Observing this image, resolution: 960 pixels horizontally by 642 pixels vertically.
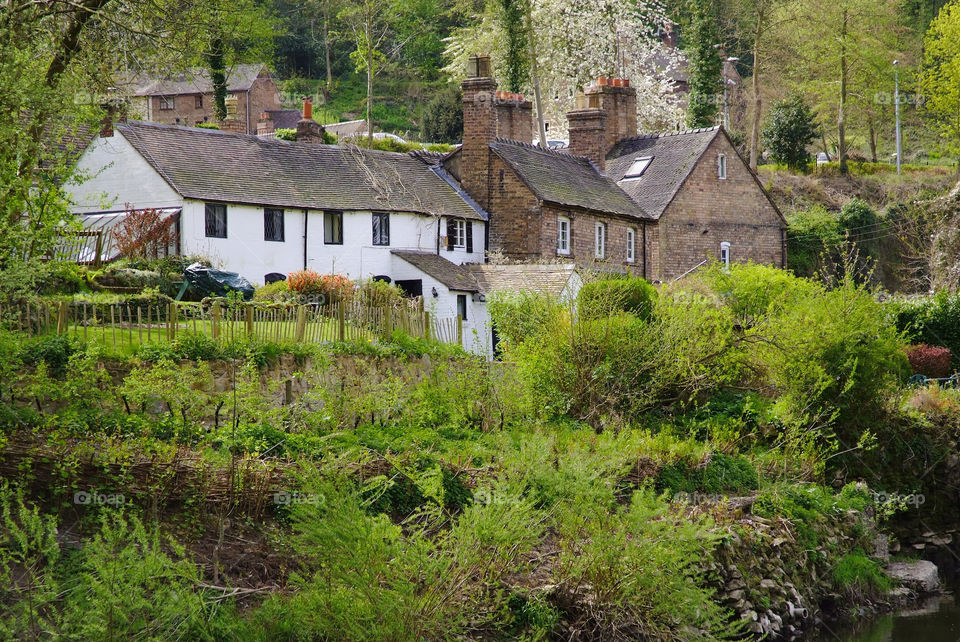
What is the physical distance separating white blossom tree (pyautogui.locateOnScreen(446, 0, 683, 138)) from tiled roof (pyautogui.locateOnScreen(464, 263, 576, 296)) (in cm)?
2131

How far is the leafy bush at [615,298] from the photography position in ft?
65.9

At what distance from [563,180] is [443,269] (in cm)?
740

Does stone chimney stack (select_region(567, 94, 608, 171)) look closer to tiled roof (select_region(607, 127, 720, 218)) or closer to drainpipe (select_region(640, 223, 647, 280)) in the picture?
tiled roof (select_region(607, 127, 720, 218))

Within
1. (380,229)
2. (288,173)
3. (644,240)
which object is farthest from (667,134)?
(288,173)

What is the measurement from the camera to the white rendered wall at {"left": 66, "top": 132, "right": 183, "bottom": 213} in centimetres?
3226

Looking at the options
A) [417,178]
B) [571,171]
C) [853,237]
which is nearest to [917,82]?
[853,237]

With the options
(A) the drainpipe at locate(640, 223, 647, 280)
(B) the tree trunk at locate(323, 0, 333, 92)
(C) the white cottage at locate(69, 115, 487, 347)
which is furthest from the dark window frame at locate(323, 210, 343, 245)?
(B) the tree trunk at locate(323, 0, 333, 92)

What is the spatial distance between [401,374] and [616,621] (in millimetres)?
9623

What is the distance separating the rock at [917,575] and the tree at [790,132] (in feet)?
136

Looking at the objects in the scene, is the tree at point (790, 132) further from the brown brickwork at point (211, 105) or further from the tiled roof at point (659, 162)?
the brown brickwork at point (211, 105)

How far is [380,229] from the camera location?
36031 millimetres

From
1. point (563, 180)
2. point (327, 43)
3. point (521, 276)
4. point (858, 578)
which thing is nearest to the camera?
point (858, 578)

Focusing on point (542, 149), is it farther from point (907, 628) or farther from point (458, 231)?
point (907, 628)

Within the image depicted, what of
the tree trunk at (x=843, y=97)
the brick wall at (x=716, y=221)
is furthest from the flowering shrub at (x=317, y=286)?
the tree trunk at (x=843, y=97)
